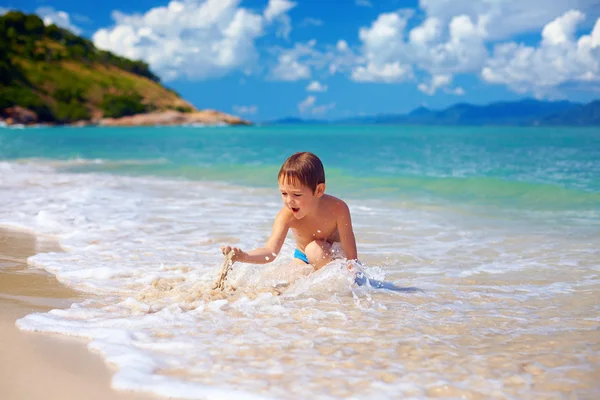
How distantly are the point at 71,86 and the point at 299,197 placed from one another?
115009mm

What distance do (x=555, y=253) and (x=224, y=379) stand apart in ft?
15.7

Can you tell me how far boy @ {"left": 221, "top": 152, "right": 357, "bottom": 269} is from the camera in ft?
13.9

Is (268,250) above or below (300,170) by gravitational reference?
below

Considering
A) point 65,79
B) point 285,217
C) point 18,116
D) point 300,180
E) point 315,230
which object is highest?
point 65,79

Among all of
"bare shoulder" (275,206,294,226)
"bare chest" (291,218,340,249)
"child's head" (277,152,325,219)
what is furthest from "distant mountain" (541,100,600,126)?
"child's head" (277,152,325,219)

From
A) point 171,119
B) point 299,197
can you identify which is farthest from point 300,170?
point 171,119

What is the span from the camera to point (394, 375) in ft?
9.34

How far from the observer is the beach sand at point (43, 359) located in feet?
8.63

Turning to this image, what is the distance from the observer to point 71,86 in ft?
356

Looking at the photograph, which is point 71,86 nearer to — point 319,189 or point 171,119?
point 171,119

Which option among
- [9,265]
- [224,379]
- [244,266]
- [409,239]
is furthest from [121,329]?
[409,239]

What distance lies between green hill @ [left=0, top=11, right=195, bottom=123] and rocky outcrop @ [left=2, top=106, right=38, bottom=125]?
2.64 feet

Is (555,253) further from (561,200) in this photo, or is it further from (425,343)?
(561,200)

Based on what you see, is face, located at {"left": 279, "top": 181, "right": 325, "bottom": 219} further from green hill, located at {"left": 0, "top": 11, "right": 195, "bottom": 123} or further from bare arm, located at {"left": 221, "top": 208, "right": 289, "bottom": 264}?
green hill, located at {"left": 0, "top": 11, "right": 195, "bottom": 123}
